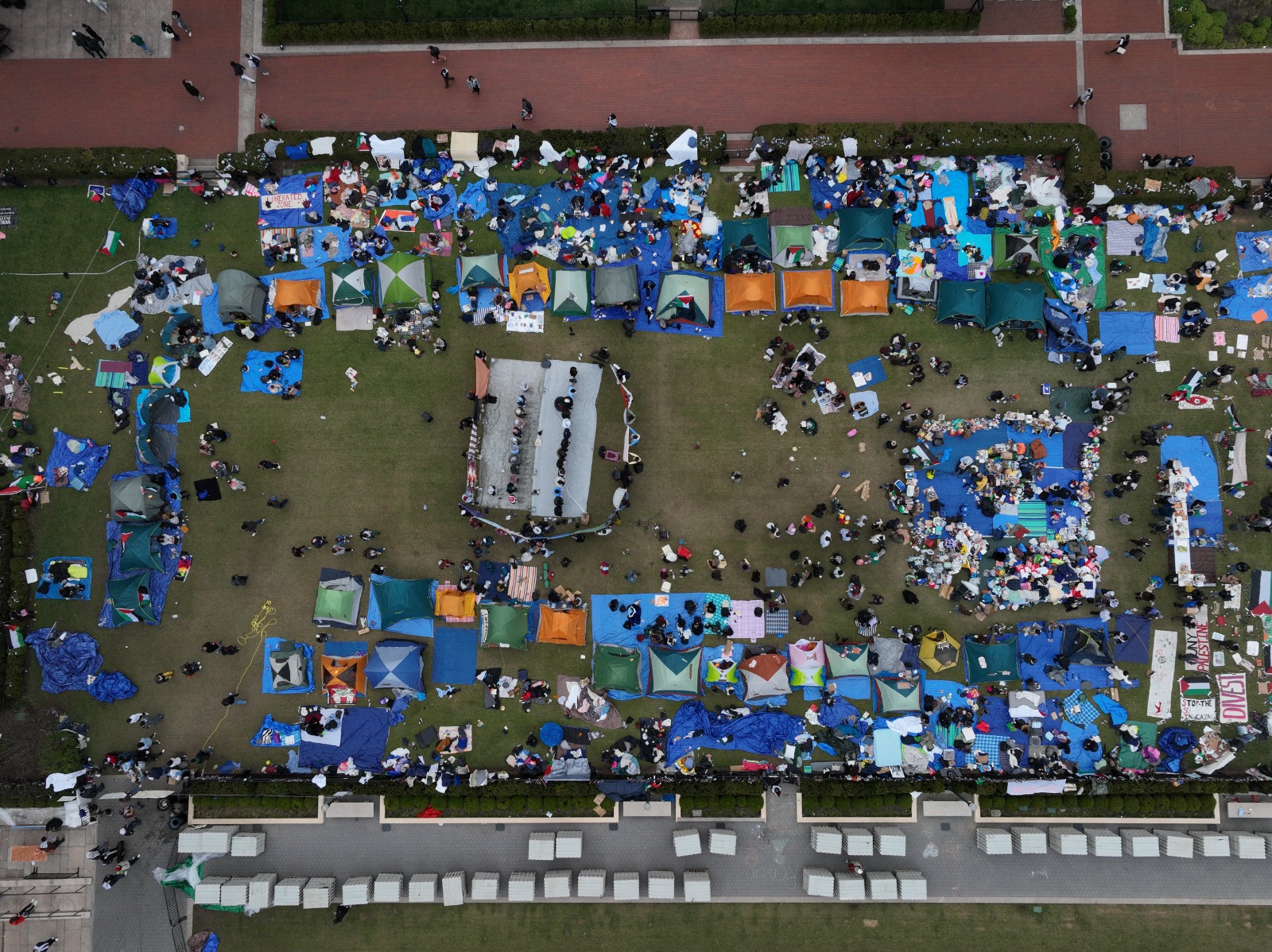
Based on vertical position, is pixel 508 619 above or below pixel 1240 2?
below

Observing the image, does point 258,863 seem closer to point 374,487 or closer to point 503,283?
point 374,487

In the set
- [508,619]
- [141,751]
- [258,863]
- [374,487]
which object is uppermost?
[374,487]

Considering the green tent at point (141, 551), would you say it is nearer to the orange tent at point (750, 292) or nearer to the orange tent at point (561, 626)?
the orange tent at point (561, 626)

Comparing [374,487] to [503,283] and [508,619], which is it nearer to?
[508,619]

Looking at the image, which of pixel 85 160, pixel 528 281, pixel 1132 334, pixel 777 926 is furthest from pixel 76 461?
pixel 1132 334

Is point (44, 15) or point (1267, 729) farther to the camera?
point (44, 15)

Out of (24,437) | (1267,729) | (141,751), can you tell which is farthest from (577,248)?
(1267,729)
